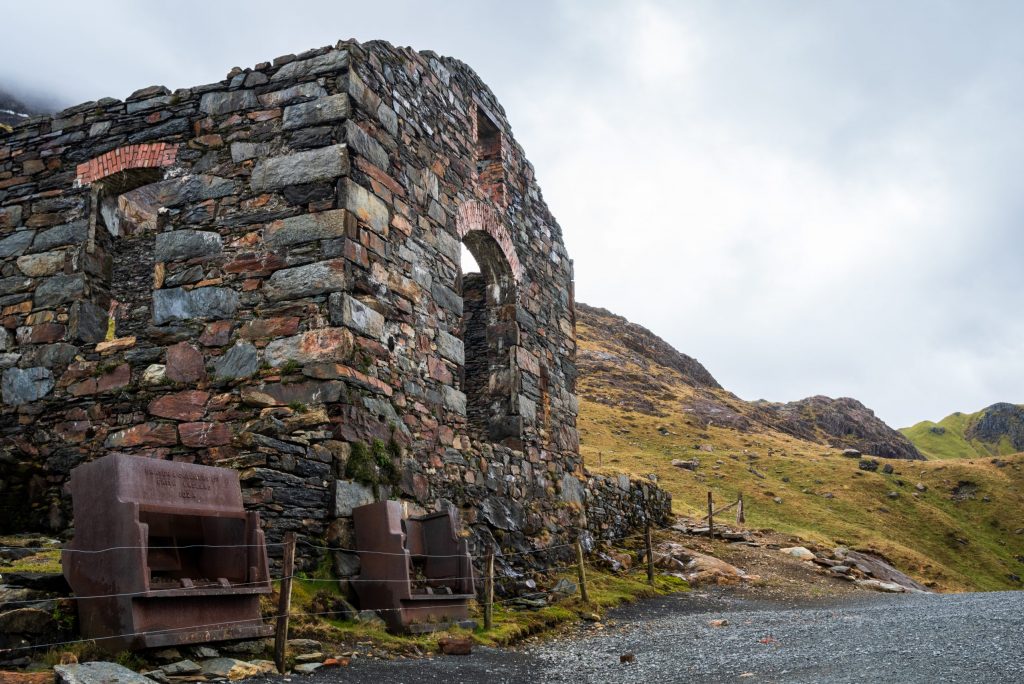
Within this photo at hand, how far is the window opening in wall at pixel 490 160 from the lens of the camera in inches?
Result: 474

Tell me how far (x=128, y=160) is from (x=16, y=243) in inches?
63.6

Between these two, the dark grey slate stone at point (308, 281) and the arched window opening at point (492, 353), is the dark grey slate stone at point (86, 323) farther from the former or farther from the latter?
the arched window opening at point (492, 353)

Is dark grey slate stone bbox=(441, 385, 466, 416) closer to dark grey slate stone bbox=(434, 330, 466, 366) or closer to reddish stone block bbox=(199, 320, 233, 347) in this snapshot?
dark grey slate stone bbox=(434, 330, 466, 366)

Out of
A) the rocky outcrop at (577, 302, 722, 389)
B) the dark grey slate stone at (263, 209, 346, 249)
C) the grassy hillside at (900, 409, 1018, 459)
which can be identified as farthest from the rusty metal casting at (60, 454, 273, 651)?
the grassy hillside at (900, 409, 1018, 459)

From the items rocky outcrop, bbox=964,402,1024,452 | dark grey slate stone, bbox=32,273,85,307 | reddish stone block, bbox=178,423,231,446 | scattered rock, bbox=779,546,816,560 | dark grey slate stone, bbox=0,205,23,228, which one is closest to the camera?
reddish stone block, bbox=178,423,231,446

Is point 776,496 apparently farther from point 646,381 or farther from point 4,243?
point 4,243

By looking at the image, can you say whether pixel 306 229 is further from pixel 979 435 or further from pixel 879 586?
pixel 979 435

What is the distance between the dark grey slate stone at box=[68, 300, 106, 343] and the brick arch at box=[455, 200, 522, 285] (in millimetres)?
4099

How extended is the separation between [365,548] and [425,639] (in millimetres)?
902

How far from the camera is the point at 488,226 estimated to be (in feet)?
37.1

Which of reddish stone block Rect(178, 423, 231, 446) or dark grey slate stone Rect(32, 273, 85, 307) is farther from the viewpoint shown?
dark grey slate stone Rect(32, 273, 85, 307)

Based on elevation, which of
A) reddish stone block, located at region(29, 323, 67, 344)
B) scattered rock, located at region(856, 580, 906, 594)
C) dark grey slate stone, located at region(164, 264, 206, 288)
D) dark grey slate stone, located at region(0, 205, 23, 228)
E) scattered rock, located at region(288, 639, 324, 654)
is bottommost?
scattered rock, located at region(856, 580, 906, 594)

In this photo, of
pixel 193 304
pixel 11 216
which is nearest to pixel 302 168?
pixel 193 304

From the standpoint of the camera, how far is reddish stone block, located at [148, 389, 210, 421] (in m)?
7.66
